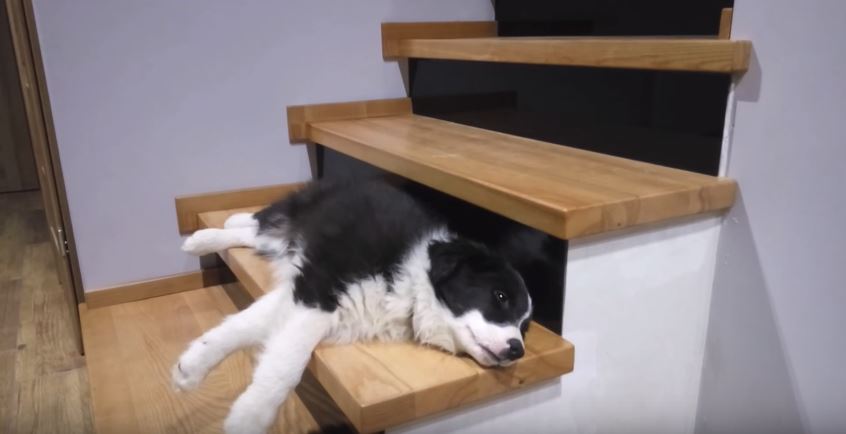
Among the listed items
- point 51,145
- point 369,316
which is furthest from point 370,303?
point 51,145

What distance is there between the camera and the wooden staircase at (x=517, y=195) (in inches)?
42.1

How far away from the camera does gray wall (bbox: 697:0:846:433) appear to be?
1.11 meters

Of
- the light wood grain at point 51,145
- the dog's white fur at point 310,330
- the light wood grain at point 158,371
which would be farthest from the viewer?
the light wood grain at point 51,145


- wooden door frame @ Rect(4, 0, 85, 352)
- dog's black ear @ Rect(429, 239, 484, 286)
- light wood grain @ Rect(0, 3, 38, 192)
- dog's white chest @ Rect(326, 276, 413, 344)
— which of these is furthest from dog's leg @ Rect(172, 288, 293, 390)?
light wood grain @ Rect(0, 3, 38, 192)

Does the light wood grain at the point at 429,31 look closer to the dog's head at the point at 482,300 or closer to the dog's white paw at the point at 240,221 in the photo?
the dog's white paw at the point at 240,221

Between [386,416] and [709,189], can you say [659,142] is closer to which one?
[709,189]

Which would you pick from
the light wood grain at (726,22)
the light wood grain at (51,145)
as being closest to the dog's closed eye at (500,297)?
the light wood grain at (726,22)

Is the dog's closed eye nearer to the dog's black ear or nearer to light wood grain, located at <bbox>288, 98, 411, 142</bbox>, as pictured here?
the dog's black ear

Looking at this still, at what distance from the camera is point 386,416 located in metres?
1.02

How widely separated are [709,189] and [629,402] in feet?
1.58

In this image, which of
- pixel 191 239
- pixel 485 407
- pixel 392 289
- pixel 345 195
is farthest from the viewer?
pixel 191 239

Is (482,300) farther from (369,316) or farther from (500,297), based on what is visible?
(369,316)

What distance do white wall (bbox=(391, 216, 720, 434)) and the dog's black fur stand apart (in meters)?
0.14

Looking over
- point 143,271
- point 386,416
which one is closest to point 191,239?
point 143,271
